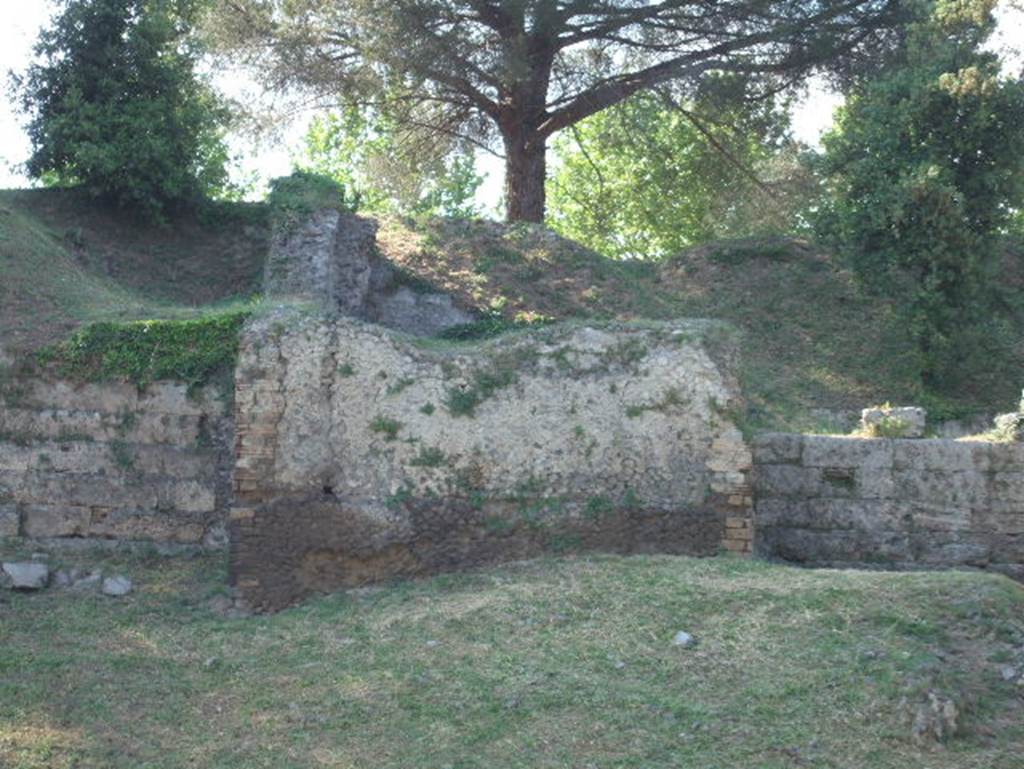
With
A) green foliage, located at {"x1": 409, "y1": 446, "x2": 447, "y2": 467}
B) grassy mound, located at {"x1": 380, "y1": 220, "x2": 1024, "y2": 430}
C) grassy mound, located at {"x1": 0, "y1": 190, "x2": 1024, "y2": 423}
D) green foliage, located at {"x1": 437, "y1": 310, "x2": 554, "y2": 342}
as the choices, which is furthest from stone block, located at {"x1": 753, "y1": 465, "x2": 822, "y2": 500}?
green foliage, located at {"x1": 437, "y1": 310, "x2": 554, "y2": 342}

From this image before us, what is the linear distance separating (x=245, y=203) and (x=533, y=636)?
12.1 meters

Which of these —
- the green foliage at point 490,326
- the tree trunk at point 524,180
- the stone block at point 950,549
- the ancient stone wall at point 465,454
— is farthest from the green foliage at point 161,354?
the tree trunk at point 524,180

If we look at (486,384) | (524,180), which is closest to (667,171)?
(524,180)

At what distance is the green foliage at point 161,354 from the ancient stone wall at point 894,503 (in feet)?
15.6

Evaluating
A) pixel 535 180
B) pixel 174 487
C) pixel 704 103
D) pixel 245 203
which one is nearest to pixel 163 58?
pixel 245 203

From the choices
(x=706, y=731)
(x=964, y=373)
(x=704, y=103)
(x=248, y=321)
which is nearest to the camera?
(x=706, y=731)

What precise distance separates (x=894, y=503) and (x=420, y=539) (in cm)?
425

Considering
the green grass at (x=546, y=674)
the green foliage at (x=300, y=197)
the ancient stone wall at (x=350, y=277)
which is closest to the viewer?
the green grass at (x=546, y=674)

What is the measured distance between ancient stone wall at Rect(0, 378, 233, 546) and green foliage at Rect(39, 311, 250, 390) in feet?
0.37

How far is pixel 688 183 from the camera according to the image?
24797 mm

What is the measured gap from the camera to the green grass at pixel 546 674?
318 inches

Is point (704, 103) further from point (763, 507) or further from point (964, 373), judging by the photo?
point (763, 507)

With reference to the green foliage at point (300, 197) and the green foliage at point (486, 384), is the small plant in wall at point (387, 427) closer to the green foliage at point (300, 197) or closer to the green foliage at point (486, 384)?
the green foliage at point (486, 384)

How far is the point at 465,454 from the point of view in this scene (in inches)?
446
